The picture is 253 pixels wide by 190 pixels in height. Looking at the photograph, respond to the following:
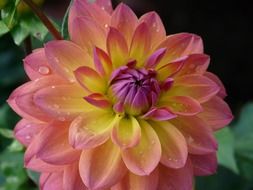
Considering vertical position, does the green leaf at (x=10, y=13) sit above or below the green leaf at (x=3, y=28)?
above

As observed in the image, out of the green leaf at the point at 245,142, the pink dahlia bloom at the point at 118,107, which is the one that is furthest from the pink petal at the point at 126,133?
the green leaf at the point at 245,142

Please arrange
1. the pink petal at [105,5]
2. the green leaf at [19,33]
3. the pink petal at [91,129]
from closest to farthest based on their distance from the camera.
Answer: the pink petal at [91,129] < the pink petal at [105,5] < the green leaf at [19,33]

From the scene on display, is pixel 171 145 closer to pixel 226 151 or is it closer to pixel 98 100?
pixel 98 100

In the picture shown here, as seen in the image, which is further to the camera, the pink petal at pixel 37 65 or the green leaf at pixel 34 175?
the green leaf at pixel 34 175

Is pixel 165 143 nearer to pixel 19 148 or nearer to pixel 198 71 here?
pixel 198 71

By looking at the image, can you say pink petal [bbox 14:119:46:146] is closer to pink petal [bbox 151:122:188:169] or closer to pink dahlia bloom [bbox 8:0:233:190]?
pink dahlia bloom [bbox 8:0:233:190]

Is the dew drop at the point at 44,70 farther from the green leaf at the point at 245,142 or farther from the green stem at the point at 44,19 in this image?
the green leaf at the point at 245,142
